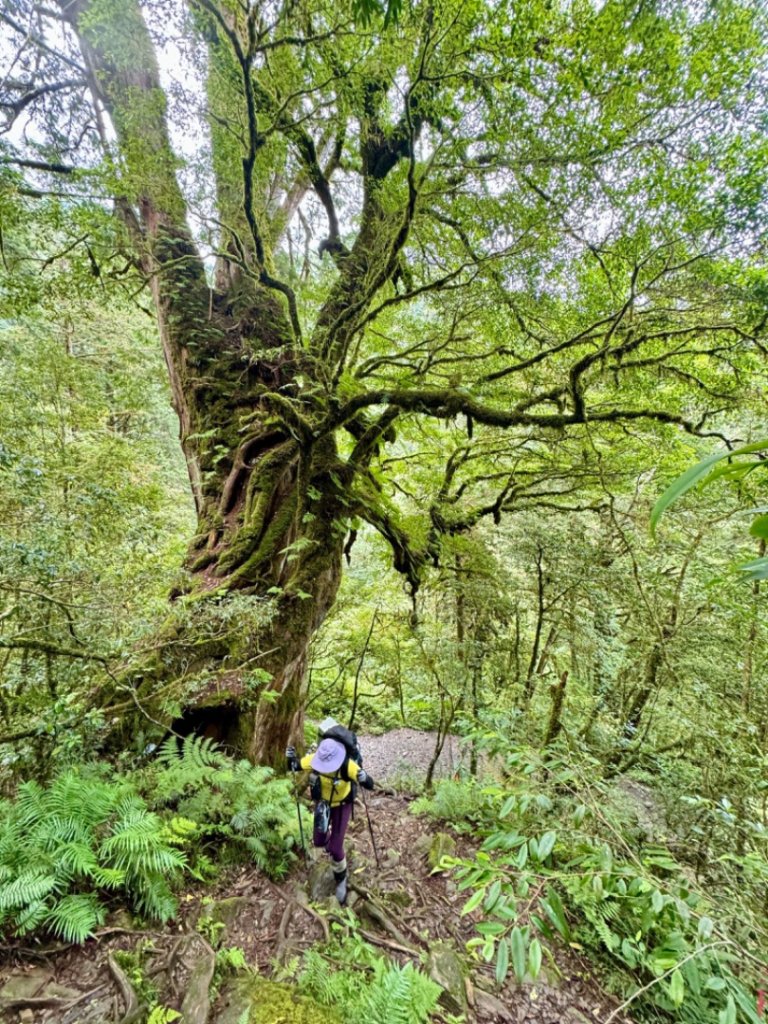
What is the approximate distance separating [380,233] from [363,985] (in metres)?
6.46

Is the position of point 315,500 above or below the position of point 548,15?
below

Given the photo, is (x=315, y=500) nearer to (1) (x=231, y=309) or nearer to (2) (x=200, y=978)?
(1) (x=231, y=309)

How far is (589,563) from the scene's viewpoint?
17.2 feet

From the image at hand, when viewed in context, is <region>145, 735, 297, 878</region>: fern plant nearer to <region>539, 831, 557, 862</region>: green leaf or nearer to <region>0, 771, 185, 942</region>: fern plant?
<region>0, 771, 185, 942</region>: fern plant

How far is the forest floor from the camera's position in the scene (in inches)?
82.0

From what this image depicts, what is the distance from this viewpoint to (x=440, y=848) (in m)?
4.51

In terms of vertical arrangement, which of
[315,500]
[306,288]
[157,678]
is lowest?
[157,678]

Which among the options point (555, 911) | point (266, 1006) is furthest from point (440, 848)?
point (555, 911)

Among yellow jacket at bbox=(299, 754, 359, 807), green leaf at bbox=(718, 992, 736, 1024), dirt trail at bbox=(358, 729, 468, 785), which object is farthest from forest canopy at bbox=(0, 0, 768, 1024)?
dirt trail at bbox=(358, 729, 468, 785)

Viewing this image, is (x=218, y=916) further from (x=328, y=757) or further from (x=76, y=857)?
(x=328, y=757)

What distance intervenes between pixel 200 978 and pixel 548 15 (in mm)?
6616

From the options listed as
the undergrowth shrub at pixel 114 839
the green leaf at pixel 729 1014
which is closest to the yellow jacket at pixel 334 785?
the undergrowth shrub at pixel 114 839

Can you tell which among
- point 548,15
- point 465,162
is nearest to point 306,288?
point 465,162

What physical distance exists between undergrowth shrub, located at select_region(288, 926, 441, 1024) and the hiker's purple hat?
104cm
